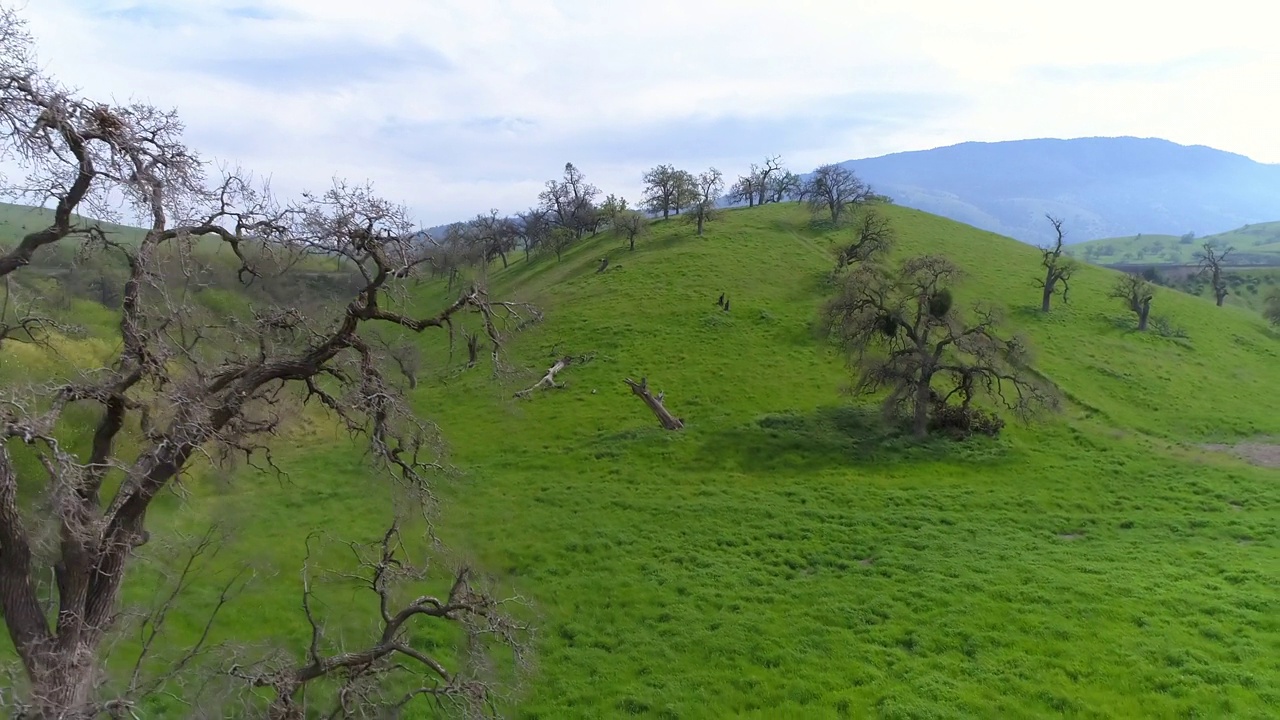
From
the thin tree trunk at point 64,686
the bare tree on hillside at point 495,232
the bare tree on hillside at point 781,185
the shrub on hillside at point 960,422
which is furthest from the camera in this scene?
the bare tree on hillside at point 781,185

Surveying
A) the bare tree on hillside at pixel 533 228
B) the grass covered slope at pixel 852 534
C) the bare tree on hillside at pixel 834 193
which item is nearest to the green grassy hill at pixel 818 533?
the grass covered slope at pixel 852 534

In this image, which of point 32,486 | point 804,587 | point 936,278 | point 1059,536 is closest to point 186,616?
point 32,486

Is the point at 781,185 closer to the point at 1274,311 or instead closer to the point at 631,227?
the point at 631,227

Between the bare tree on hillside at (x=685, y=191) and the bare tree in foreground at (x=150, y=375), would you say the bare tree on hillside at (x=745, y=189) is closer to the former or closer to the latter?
the bare tree on hillside at (x=685, y=191)

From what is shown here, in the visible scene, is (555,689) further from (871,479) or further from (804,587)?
(871,479)

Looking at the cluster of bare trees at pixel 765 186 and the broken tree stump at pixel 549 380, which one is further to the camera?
the cluster of bare trees at pixel 765 186

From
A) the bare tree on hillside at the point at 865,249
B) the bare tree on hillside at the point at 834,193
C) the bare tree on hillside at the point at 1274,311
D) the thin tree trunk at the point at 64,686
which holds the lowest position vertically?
the thin tree trunk at the point at 64,686
